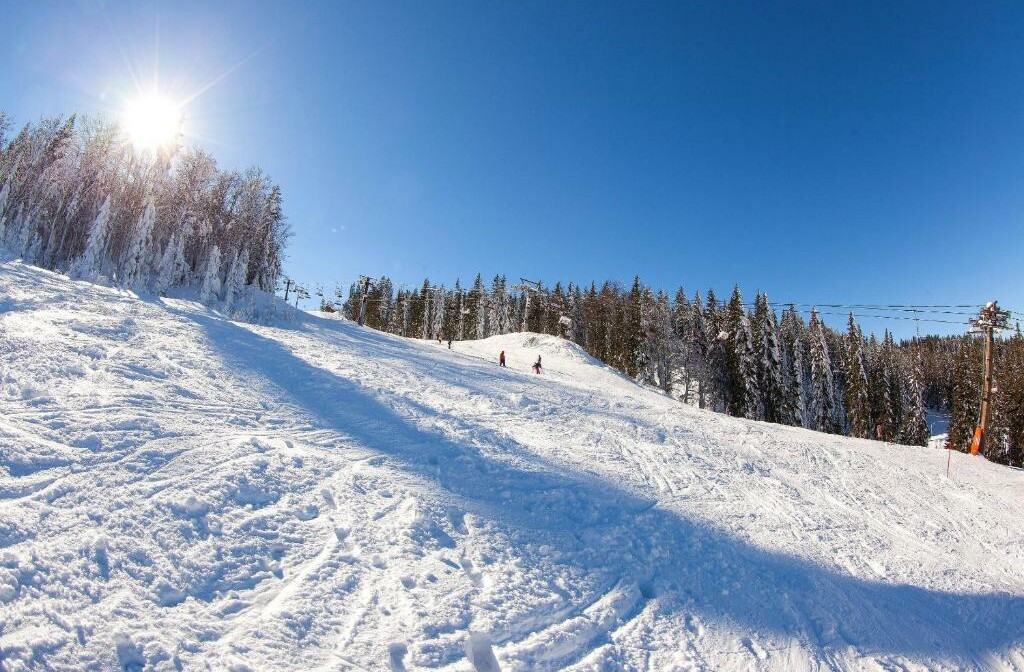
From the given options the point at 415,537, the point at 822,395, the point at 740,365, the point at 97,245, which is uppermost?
the point at 740,365

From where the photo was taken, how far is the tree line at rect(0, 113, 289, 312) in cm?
2534

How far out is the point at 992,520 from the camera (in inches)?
366

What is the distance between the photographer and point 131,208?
28016mm

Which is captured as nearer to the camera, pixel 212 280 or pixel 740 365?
pixel 212 280

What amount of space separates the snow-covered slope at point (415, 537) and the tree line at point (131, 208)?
17501 mm

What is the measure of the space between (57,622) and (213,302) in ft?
85.6

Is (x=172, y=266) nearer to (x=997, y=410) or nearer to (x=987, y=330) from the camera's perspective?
(x=987, y=330)

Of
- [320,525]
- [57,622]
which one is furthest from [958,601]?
[57,622]

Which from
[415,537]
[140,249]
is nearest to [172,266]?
[140,249]

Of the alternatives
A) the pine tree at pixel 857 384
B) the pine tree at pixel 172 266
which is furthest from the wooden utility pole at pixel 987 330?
the pine tree at pixel 172 266

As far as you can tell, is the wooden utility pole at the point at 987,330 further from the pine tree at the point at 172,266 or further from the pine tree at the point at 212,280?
the pine tree at the point at 172,266

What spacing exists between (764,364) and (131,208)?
2071 inches

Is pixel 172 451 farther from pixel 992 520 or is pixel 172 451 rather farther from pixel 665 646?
pixel 992 520

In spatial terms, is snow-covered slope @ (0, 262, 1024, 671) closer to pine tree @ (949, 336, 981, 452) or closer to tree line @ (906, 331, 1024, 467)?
tree line @ (906, 331, 1024, 467)
